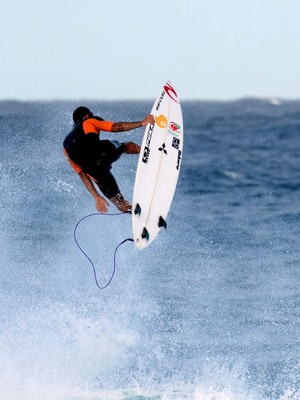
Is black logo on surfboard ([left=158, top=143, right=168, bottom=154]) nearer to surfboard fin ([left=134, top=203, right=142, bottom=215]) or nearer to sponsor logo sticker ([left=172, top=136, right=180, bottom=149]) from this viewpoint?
→ sponsor logo sticker ([left=172, top=136, right=180, bottom=149])

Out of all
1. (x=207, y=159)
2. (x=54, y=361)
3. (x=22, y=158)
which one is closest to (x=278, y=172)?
(x=207, y=159)

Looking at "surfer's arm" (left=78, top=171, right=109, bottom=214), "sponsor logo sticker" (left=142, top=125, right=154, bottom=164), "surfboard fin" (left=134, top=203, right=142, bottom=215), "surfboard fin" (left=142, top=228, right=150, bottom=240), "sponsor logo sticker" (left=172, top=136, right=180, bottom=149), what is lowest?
"surfboard fin" (left=142, top=228, right=150, bottom=240)

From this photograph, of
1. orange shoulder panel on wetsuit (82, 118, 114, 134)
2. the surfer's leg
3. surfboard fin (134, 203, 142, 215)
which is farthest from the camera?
the surfer's leg

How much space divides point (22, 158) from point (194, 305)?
29.1ft

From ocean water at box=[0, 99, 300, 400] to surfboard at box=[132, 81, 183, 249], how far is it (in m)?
2.02

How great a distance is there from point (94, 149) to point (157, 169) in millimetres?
887

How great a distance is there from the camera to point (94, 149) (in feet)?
42.5

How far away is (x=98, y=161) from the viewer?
13.0 meters

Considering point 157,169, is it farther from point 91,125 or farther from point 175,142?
point 91,125

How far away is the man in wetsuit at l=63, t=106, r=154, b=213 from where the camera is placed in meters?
12.9

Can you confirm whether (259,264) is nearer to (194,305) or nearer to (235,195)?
(194,305)

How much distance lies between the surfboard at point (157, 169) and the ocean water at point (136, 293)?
6.63ft
